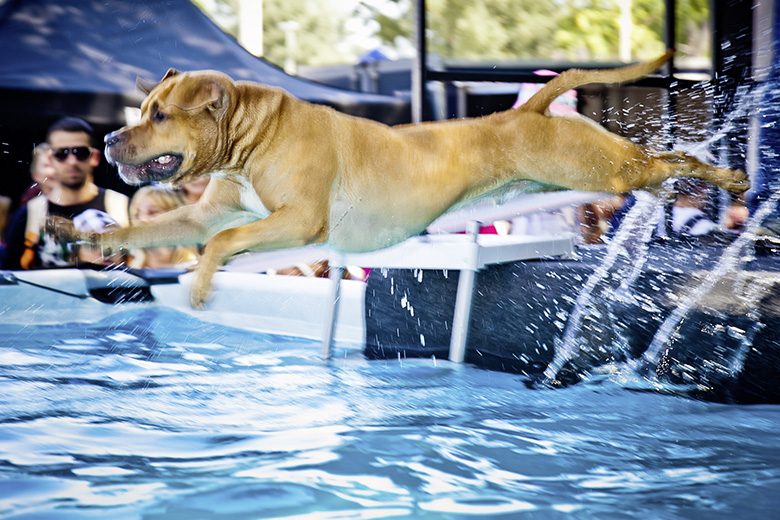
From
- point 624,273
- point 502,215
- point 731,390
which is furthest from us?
point 502,215

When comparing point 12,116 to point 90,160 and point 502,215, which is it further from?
point 502,215

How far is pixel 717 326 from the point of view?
2994 millimetres

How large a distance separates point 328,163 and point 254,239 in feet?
1.19

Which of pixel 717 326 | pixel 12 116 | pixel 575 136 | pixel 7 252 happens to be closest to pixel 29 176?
pixel 12 116

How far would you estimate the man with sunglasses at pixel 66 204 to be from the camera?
4098 millimetres

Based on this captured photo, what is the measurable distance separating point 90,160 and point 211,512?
3.01 metres

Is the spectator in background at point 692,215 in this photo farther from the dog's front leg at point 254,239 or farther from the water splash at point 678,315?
the dog's front leg at point 254,239

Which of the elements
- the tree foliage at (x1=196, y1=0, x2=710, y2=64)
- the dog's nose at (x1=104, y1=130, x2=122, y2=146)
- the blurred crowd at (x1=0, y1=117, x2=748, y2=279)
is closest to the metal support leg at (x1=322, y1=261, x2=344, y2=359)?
the blurred crowd at (x1=0, y1=117, x2=748, y2=279)

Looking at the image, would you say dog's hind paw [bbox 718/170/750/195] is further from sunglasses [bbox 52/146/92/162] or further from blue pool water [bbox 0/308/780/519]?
sunglasses [bbox 52/146/92/162]

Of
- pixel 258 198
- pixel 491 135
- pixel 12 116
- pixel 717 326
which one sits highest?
pixel 12 116

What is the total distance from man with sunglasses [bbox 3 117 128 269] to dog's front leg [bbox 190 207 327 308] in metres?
1.75

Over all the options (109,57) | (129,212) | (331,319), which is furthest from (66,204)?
(109,57)

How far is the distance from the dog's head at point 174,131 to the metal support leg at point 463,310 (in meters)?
1.22

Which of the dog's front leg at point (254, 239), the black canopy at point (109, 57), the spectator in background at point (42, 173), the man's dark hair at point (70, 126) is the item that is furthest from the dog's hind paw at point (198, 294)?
the black canopy at point (109, 57)
